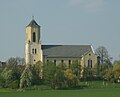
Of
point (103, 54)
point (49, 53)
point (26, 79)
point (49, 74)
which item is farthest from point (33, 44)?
point (26, 79)

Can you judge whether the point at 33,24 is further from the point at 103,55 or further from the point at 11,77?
the point at 11,77

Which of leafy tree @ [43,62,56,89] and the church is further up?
the church

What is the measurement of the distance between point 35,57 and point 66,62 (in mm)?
8561

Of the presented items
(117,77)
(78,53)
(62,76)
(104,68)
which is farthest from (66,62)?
(62,76)

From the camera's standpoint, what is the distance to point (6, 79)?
3580 inches

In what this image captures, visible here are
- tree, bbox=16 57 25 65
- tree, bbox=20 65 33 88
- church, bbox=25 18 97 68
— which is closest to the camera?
tree, bbox=20 65 33 88

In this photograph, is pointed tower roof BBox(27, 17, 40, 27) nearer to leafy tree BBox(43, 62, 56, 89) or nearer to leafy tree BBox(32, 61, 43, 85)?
leafy tree BBox(32, 61, 43, 85)

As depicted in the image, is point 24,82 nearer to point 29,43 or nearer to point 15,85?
point 15,85

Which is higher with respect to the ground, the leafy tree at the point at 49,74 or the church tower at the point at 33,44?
the church tower at the point at 33,44

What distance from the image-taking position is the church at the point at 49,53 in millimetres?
116812

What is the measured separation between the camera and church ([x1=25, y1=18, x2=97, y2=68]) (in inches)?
4599

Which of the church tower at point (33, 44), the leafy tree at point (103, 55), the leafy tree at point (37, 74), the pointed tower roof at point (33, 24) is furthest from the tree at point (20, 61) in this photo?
the leafy tree at point (37, 74)

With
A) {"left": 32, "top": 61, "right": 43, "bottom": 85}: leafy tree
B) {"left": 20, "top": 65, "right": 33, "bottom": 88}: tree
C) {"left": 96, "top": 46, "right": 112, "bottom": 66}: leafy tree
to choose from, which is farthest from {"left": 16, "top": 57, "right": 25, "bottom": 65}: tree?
{"left": 20, "top": 65, "right": 33, "bottom": 88}: tree

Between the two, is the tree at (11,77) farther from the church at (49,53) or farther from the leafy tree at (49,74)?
the church at (49,53)
